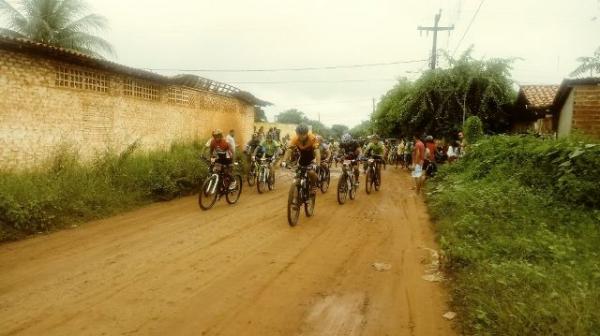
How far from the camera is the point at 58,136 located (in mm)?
11008

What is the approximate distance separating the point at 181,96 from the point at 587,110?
46.5 ft

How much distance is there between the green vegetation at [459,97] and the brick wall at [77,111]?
12.9 metres

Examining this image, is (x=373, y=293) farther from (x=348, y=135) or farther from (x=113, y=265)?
(x=348, y=135)

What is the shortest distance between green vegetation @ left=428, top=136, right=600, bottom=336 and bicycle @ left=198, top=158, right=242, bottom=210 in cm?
488

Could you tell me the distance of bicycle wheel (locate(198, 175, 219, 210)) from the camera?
9758mm

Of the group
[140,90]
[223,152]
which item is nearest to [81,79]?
[140,90]

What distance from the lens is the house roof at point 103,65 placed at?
973cm

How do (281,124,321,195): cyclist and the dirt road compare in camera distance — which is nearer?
the dirt road

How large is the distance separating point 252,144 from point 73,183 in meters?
7.97

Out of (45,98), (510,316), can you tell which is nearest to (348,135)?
(45,98)

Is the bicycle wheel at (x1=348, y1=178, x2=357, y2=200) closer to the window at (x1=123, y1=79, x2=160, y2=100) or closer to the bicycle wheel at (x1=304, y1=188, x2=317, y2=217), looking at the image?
the bicycle wheel at (x1=304, y1=188, x2=317, y2=217)

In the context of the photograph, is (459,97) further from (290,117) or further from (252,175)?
(290,117)

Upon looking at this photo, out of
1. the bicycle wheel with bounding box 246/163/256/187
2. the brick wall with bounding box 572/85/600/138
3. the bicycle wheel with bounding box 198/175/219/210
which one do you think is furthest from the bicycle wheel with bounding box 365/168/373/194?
the brick wall with bounding box 572/85/600/138

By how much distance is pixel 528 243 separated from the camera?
596cm
